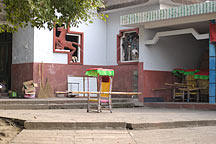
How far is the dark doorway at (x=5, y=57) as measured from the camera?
687 inches

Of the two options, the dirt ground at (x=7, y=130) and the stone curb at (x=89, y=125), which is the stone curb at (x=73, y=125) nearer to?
the stone curb at (x=89, y=125)

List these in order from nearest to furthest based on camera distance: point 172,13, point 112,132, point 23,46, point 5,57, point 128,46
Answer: point 112,132
point 172,13
point 23,46
point 128,46
point 5,57

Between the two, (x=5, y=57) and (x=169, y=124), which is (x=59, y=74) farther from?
(x=169, y=124)

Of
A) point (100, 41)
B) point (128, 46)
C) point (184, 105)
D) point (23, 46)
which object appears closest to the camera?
point (184, 105)

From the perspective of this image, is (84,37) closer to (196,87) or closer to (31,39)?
(31,39)

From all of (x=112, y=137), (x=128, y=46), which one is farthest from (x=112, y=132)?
(x=128, y=46)

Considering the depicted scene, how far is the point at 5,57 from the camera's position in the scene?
17.6m

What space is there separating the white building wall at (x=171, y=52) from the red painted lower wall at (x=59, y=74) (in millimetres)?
1157

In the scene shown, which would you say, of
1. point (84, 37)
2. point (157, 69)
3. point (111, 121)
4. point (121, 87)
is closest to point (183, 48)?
point (157, 69)

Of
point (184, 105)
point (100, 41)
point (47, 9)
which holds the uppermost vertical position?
point (100, 41)

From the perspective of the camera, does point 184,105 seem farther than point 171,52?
No

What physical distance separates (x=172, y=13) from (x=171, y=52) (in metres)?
3.11

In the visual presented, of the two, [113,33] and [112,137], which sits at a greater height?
[113,33]

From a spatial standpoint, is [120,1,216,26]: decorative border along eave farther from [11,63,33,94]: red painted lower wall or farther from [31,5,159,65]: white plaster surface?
[11,63,33,94]: red painted lower wall
